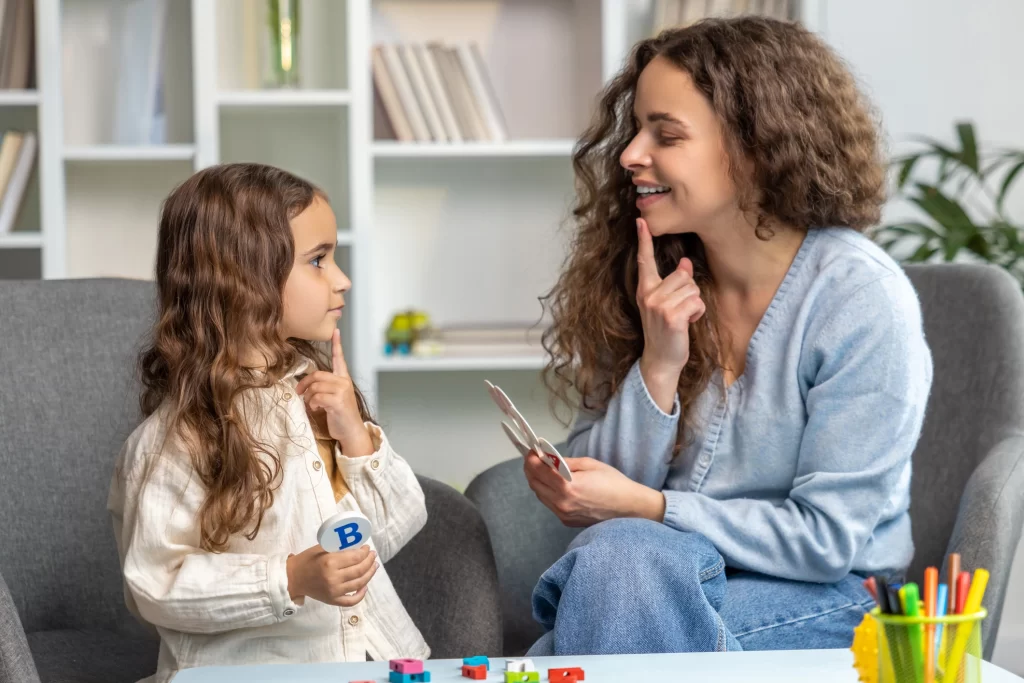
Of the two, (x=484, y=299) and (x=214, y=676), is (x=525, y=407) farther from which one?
(x=214, y=676)

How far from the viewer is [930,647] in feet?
2.56

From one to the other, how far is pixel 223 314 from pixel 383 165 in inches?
64.4

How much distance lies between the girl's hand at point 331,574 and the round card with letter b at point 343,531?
0.32ft

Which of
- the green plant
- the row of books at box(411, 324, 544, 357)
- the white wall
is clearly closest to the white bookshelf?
the row of books at box(411, 324, 544, 357)

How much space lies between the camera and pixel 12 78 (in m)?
2.63

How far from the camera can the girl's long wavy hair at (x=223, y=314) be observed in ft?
4.34

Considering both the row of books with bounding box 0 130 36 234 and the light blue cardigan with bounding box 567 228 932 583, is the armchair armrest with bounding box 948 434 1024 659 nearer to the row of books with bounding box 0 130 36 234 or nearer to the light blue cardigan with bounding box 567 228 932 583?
the light blue cardigan with bounding box 567 228 932 583

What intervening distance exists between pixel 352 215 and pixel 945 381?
55.4 inches

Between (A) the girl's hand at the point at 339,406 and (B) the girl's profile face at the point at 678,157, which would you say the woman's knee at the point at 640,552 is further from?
(B) the girl's profile face at the point at 678,157

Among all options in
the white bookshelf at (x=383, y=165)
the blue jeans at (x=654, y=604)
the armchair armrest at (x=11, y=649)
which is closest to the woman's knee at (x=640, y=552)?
the blue jeans at (x=654, y=604)

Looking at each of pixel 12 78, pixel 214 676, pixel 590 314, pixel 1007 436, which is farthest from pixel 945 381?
pixel 12 78

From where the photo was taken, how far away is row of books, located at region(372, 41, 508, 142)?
8.95 ft

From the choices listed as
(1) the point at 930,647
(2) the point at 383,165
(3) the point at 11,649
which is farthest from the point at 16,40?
(1) the point at 930,647

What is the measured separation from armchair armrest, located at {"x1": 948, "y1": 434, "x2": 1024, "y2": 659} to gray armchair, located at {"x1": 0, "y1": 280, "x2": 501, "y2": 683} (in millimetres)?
570
